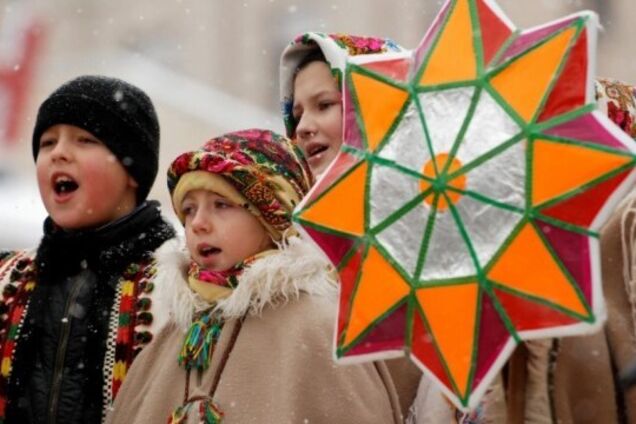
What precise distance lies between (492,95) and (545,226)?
0.26 m

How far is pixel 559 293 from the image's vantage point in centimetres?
196

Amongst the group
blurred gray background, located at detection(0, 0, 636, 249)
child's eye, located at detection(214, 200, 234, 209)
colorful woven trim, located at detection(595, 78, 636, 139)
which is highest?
blurred gray background, located at detection(0, 0, 636, 249)

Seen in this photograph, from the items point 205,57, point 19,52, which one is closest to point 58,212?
→ point 19,52

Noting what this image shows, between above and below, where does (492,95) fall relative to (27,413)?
above

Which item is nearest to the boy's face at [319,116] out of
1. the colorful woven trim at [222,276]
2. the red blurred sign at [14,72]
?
the colorful woven trim at [222,276]

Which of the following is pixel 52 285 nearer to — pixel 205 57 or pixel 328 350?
pixel 328 350

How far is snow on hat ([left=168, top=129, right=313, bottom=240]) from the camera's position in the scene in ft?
9.84

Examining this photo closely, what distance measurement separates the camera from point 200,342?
290 cm

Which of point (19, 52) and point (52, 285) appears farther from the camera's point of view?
point (19, 52)

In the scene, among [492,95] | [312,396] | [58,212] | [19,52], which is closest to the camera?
[492,95]

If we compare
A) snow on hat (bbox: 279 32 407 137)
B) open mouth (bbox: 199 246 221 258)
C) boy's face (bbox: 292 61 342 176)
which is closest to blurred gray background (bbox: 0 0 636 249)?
snow on hat (bbox: 279 32 407 137)

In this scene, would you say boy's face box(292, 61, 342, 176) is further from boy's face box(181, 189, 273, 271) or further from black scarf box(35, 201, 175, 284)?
black scarf box(35, 201, 175, 284)

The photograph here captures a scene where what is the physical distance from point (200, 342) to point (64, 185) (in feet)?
2.78

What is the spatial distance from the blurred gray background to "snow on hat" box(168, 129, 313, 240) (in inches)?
335
